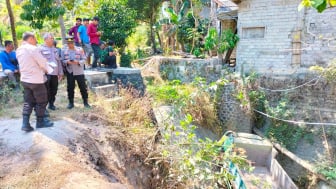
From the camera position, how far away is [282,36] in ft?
29.1

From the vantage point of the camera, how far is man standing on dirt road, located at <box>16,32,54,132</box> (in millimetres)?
4207

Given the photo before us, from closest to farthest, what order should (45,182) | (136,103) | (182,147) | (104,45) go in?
(45,182), (182,147), (136,103), (104,45)

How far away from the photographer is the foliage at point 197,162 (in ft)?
13.9

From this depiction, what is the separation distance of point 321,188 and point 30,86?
691 cm

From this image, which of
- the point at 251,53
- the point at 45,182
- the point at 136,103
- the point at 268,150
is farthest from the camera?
the point at 251,53

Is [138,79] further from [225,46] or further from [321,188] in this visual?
[321,188]

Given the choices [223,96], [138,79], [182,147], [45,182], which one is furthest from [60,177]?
[223,96]

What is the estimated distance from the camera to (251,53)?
377 inches

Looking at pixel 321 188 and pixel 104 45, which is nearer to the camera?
pixel 321 188

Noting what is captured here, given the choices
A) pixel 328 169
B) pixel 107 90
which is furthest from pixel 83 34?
pixel 328 169

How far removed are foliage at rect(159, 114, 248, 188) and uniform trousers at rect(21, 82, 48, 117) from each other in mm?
2071

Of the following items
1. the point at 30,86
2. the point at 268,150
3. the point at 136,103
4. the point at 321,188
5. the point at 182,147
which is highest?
the point at 30,86

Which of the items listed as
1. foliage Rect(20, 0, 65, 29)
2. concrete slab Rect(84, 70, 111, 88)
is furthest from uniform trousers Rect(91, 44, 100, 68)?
foliage Rect(20, 0, 65, 29)

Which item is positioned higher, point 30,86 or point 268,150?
point 30,86
